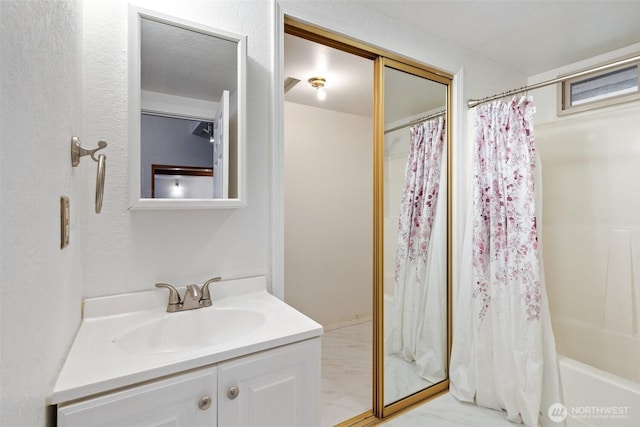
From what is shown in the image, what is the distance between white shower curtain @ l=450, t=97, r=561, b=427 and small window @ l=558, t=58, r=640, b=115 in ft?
2.32

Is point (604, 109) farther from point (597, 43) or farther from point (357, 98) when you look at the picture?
point (357, 98)

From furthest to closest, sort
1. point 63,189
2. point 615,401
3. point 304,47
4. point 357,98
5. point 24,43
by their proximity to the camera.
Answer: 1. point 357,98
2. point 304,47
3. point 615,401
4. point 63,189
5. point 24,43

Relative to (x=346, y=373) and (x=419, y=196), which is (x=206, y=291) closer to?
(x=419, y=196)

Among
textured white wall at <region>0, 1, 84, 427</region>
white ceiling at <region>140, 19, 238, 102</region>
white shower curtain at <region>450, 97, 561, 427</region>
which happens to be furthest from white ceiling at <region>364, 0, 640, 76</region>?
textured white wall at <region>0, 1, 84, 427</region>

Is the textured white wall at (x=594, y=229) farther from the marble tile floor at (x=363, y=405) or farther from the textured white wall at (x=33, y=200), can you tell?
the textured white wall at (x=33, y=200)

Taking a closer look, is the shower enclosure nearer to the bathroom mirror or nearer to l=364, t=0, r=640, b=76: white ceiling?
l=364, t=0, r=640, b=76: white ceiling

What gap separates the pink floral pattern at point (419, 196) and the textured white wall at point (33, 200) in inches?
64.2

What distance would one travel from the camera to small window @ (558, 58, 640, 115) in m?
2.01

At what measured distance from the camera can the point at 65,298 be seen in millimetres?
→ 833

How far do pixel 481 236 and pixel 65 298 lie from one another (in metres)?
1.98

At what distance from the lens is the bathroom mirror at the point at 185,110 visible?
1114 millimetres

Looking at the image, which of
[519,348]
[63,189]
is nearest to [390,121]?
[519,348]

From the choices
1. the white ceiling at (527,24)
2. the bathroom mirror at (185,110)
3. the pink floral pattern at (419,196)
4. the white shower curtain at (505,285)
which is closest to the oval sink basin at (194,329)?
the bathroom mirror at (185,110)

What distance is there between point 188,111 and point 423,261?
5.20ft
